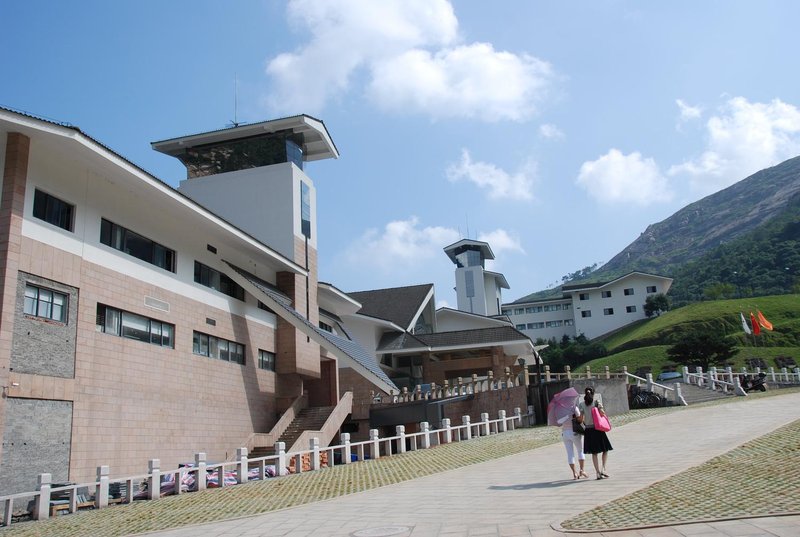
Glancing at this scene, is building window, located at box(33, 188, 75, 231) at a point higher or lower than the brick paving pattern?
higher

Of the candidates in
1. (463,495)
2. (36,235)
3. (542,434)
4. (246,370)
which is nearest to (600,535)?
(463,495)

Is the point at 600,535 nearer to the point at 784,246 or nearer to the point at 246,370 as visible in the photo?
the point at 246,370

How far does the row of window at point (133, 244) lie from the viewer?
17.5 m

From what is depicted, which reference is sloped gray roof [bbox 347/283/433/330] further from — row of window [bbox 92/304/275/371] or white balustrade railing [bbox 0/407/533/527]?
white balustrade railing [bbox 0/407/533/527]

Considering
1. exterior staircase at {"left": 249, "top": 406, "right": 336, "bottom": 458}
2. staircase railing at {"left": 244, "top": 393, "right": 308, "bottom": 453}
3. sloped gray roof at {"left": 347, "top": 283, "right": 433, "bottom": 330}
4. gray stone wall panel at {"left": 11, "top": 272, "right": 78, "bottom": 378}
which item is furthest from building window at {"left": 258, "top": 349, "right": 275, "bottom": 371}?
sloped gray roof at {"left": 347, "top": 283, "right": 433, "bottom": 330}

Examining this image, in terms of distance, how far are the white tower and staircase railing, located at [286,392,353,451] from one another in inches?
1670

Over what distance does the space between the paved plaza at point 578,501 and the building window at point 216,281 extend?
433 inches

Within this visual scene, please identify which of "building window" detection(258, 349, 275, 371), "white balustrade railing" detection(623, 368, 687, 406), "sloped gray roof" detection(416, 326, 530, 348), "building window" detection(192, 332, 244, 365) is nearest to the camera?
"building window" detection(192, 332, 244, 365)

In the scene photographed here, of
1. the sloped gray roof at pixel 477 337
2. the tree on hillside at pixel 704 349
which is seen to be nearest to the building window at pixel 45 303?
A: the sloped gray roof at pixel 477 337

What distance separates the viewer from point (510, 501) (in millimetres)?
9773

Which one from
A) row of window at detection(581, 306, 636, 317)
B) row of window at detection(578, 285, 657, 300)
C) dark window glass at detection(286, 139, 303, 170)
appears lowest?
row of window at detection(581, 306, 636, 317)

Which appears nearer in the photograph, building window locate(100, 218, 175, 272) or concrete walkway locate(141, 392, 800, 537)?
concrete walkway locate(141, 392, 800, 537)

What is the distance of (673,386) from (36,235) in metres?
26.2

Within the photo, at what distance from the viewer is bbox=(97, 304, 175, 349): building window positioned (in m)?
19.0
